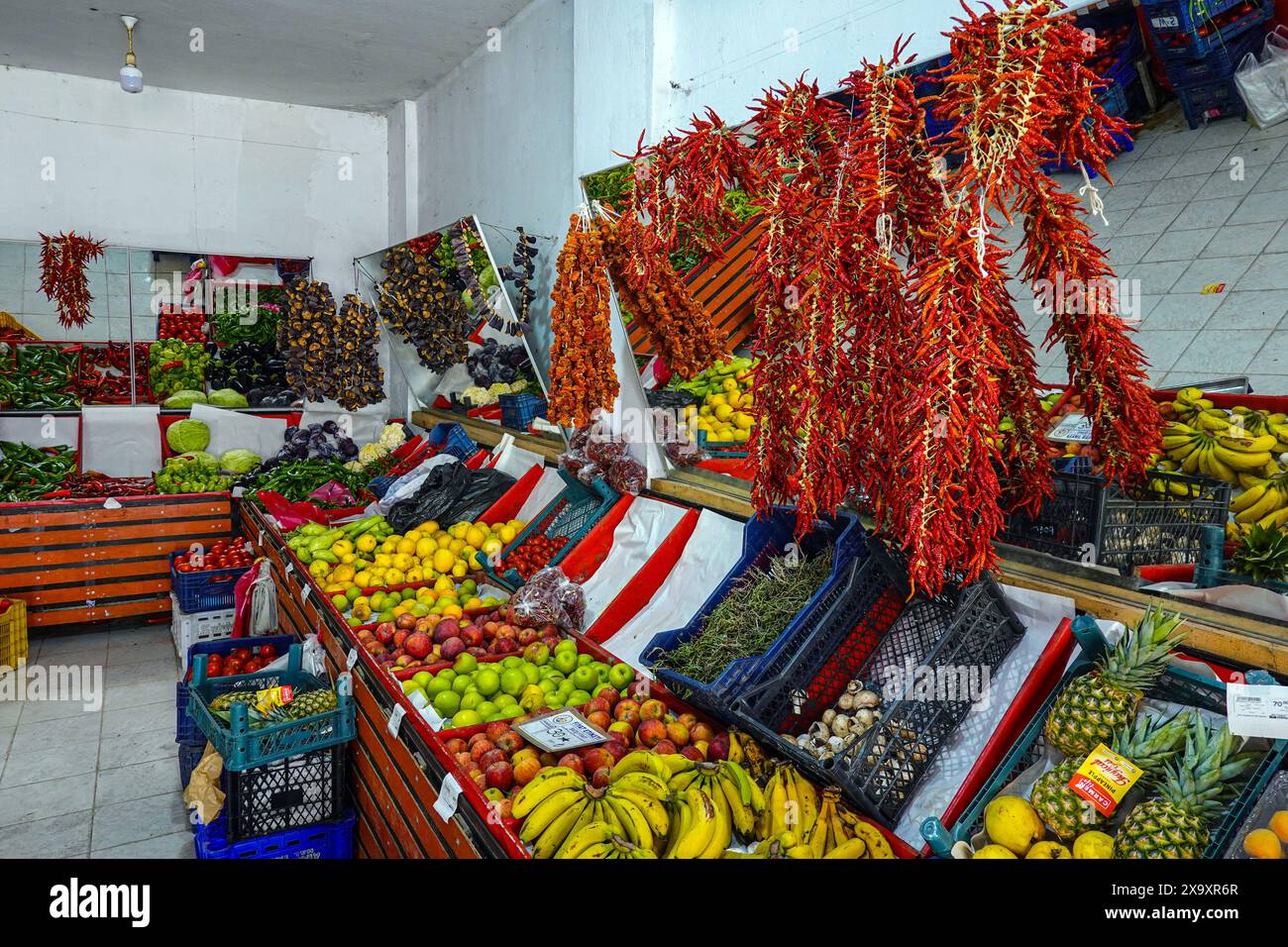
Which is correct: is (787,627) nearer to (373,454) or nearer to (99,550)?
(373,454)

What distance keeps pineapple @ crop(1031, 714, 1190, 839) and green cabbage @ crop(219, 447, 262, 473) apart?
6996mm

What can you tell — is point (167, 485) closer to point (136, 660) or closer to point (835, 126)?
point (136, 660)

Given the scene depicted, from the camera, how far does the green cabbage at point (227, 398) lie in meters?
8.21

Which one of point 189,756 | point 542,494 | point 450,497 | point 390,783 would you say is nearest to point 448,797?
point 390,783

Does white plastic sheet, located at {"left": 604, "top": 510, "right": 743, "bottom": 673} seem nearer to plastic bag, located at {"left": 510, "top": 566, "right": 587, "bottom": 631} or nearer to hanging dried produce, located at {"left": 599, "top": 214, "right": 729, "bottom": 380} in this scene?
plastic bag, located at {"left": 510, "top": 566, "right": 587, "bottom": 631}

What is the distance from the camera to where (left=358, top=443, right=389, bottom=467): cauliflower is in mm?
7250

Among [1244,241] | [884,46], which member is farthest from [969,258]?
[1244,241]

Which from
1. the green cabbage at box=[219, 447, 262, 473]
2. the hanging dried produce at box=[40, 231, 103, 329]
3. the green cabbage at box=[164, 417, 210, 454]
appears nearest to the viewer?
the green cabbage at box=[219, 447, 262, 473]

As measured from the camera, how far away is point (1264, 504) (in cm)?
250

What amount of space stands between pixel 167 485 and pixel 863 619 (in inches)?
238

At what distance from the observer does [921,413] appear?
6.08 feet

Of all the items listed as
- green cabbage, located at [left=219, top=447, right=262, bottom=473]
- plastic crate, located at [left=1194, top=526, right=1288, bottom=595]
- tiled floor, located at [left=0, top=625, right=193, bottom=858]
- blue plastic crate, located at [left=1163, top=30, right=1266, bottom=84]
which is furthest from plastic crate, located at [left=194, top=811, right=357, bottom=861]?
blue plastic crate, located at [left=1163, top=30, right=1266, bottom=84]

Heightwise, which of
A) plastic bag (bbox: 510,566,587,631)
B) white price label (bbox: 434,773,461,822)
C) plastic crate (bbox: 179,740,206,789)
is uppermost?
plastic bag (bbox: 510,566,587,631)
